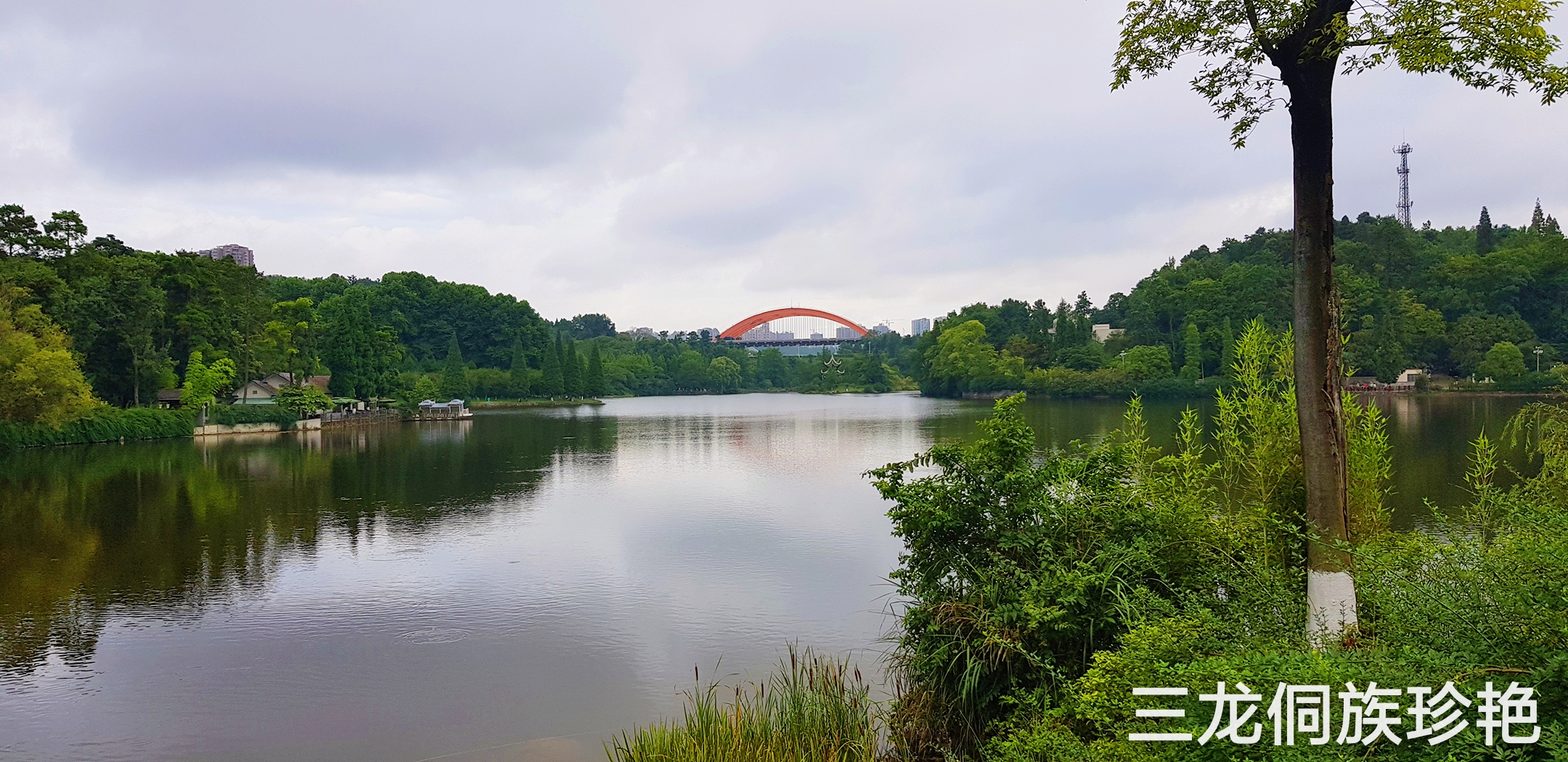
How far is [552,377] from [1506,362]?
199 feet

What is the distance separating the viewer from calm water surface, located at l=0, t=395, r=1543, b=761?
7.15 meters

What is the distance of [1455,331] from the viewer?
5644cm

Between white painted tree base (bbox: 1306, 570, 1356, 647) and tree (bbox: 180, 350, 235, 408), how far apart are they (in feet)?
134

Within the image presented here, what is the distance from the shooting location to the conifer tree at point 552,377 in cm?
7200

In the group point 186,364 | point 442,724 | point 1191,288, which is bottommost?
point 442,724

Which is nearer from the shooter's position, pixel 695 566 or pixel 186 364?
pixel 695 566

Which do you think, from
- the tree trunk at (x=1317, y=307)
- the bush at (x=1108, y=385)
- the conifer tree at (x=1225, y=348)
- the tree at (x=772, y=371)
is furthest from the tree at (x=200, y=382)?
the tree at (x=772, y=371)

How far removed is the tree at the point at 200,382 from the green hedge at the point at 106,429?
0.92 metres

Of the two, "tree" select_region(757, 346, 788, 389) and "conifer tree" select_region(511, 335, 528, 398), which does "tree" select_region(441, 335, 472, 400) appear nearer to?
"conifer tree" select_region(511, 335, 528, 398)

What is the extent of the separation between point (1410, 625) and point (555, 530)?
12.9 metres

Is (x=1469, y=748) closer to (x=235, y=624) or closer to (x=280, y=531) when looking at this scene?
(x=235, y=624)

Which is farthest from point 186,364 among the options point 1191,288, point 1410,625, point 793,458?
point 1191,288

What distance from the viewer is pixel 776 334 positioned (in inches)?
6014

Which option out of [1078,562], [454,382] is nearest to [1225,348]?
[454,382]
